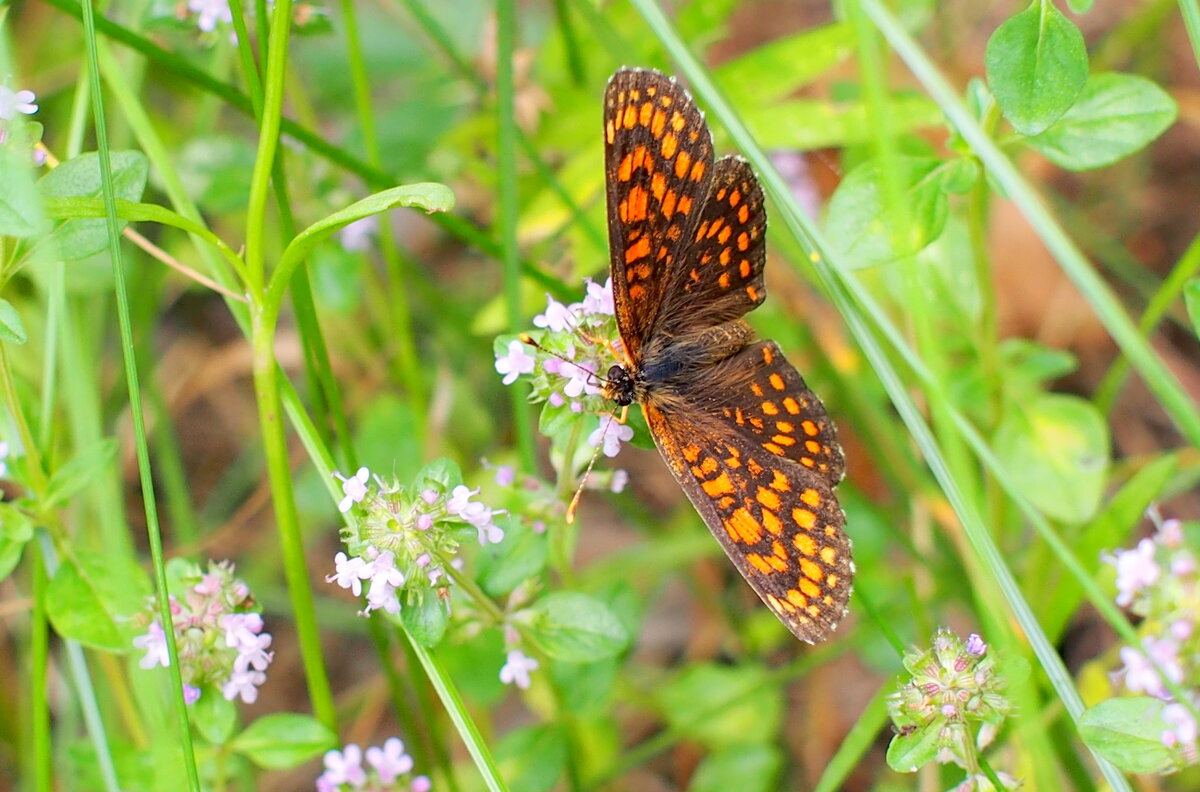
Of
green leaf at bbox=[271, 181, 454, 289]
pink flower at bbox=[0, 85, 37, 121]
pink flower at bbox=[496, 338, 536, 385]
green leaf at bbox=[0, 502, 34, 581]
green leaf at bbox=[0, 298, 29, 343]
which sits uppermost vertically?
pink flower at bbox=[0, 85, 37, 121]

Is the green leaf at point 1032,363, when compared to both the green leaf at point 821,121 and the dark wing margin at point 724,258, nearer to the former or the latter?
the green leaf at point 821,121

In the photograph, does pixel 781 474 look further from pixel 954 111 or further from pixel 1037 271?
pixel 1037 271

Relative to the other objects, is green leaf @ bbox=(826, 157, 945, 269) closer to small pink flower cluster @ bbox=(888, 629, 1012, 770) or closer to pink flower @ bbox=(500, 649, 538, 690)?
small pink flower cluster @ bbox=(888, 629, 1012, 770)

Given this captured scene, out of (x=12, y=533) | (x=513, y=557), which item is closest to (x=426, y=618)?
(x=513, y=557)

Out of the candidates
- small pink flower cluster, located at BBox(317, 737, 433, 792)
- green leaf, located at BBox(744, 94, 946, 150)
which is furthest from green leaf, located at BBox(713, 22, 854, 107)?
small pink flower cluster, located at BBox(317, 737, 433, 792)

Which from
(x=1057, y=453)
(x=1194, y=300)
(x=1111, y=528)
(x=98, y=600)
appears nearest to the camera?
(x=1194, y=300)

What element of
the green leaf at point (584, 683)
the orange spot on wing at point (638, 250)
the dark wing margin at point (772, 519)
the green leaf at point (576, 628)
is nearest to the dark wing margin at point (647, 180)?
the orange spot on wing at point (638, 250)

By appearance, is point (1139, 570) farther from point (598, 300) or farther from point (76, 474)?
point (76, 474)
